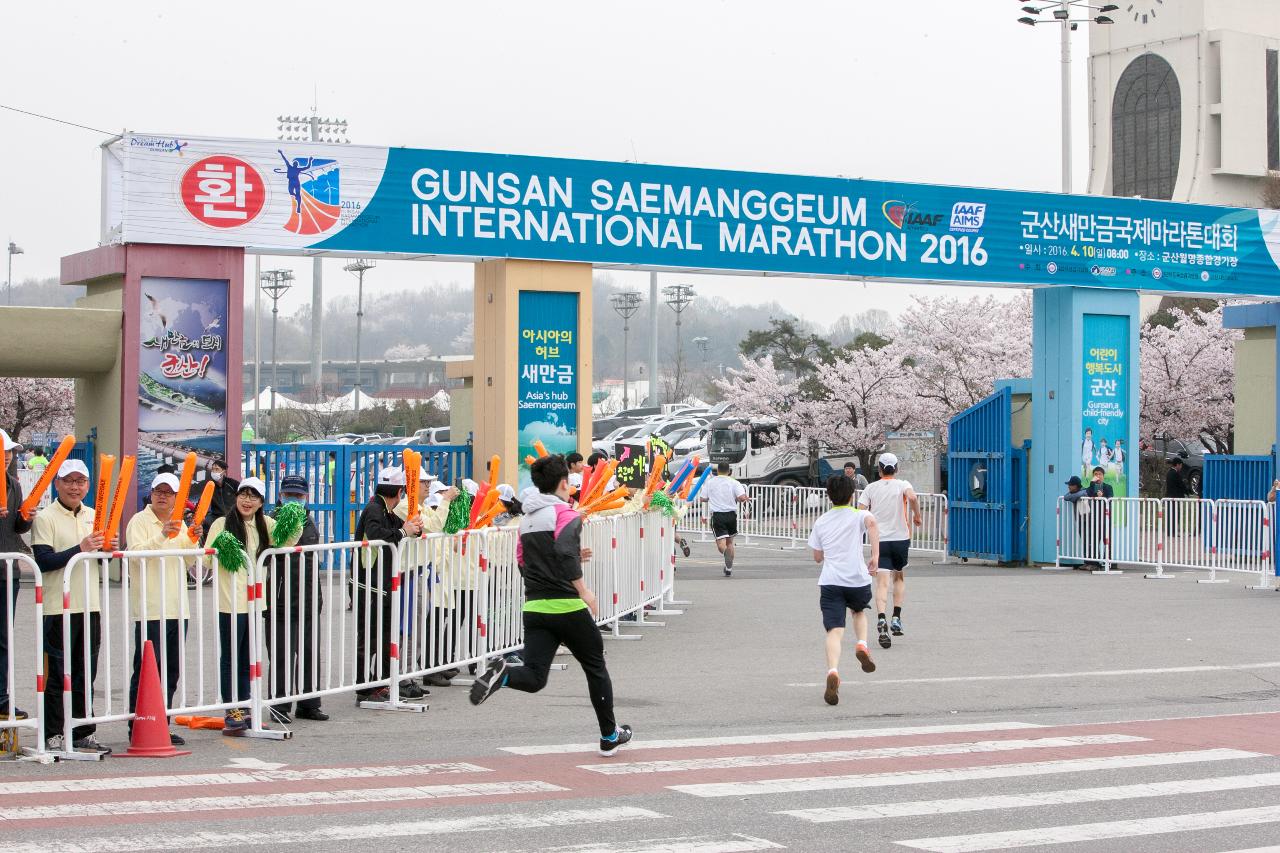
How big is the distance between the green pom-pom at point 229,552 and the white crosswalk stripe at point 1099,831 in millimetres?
4938

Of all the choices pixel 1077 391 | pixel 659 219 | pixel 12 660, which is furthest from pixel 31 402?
pixel 12 660

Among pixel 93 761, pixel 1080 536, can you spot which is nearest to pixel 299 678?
pixel 93 761

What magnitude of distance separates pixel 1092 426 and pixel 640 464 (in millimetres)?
10624

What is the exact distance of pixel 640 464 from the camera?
18906 millimetres

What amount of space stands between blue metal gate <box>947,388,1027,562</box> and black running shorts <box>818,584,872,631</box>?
14.1 metres

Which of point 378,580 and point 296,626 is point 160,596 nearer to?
point 296,626

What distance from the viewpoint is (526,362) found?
22000 mm

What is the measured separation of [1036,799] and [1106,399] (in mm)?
19365

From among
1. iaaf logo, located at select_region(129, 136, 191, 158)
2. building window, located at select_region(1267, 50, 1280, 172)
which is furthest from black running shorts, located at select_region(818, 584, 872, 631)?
building window, located at select_region(1267, 50, 1280, 172)

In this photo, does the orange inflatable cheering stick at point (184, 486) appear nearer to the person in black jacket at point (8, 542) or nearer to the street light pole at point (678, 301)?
the person in black jacket at point (8, 542)

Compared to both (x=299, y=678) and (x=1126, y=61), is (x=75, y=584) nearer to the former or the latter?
(x=299, y=678)

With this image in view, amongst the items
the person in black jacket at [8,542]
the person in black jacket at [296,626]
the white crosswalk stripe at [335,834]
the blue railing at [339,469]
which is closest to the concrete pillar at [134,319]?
the blue railing at [339,469]

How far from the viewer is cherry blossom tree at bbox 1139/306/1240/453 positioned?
42844mm

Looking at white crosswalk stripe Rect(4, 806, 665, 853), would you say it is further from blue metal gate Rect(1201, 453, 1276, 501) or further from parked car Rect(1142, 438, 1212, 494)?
parked car Rect(1142, 438, 1212, 494)
